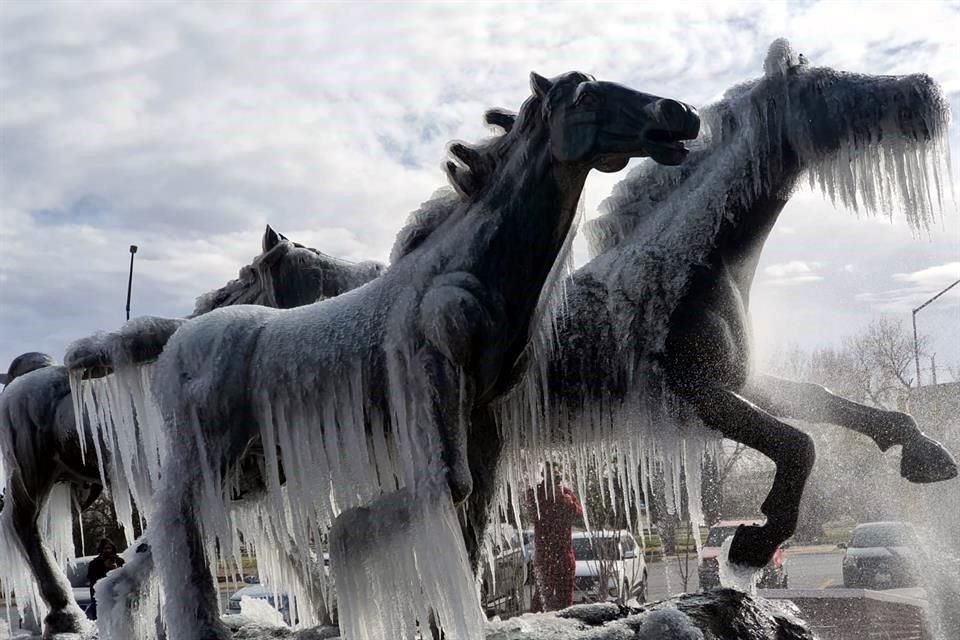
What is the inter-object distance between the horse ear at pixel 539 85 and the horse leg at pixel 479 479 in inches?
54.0

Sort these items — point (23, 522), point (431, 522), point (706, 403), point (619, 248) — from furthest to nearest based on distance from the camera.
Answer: point (23, 522) < point (619, 248) < point (706, 403) < point (431, 522)

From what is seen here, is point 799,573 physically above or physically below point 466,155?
below

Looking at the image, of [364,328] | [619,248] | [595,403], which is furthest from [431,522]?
[619,248]

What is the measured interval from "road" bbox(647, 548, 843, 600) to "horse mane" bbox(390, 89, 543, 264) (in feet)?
25.6

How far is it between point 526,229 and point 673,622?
1.67m

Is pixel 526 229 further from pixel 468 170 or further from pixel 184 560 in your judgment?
pixel 184 560

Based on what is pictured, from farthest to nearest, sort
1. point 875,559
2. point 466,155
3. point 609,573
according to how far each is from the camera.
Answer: point 609,573 < point 875,559 < point 466,155

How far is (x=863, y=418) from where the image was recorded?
5301 millimetres

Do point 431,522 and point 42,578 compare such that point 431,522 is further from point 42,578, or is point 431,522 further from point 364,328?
point 42,578

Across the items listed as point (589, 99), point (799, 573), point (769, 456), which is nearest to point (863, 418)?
point (769, 456)

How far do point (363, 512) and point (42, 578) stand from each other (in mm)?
3917

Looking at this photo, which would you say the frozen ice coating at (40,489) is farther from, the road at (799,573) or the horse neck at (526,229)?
the road at (799,573)

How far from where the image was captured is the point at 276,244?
5.11 m

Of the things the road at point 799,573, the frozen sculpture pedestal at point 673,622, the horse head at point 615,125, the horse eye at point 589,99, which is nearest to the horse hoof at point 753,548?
the frozen sculpture pedestal at point 673,622
